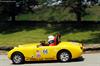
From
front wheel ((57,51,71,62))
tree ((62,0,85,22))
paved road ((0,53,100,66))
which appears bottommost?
paved road ((0,53,100,66))

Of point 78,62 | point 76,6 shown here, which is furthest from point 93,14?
point 78,62

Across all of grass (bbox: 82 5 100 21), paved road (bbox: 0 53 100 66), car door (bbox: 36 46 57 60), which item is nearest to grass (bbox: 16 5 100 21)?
grass (bbox: 82 5 100 21)

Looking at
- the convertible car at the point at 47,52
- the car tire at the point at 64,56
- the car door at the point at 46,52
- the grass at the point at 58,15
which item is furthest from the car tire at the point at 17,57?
the grass at the point at 58,15

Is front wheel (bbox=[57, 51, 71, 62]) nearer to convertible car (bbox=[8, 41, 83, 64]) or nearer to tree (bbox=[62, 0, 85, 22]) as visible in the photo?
convertible car (bbox=[8, 41, 83, 64])

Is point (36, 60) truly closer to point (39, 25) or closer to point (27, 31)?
point (27, 31)

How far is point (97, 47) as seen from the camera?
1792cm

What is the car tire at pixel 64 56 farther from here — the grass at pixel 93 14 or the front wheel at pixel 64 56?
the grass at pixel 93 14

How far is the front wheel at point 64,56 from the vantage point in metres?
15.5

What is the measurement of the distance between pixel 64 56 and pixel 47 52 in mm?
788

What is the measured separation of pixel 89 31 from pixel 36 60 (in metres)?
16.9

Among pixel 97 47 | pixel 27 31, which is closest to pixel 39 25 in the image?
→ pixel 27 31

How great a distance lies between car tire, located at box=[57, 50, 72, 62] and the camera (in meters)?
15.4

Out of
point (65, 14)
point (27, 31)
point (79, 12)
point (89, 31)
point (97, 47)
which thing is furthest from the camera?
point (65, 14)

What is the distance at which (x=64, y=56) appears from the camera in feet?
50.8
